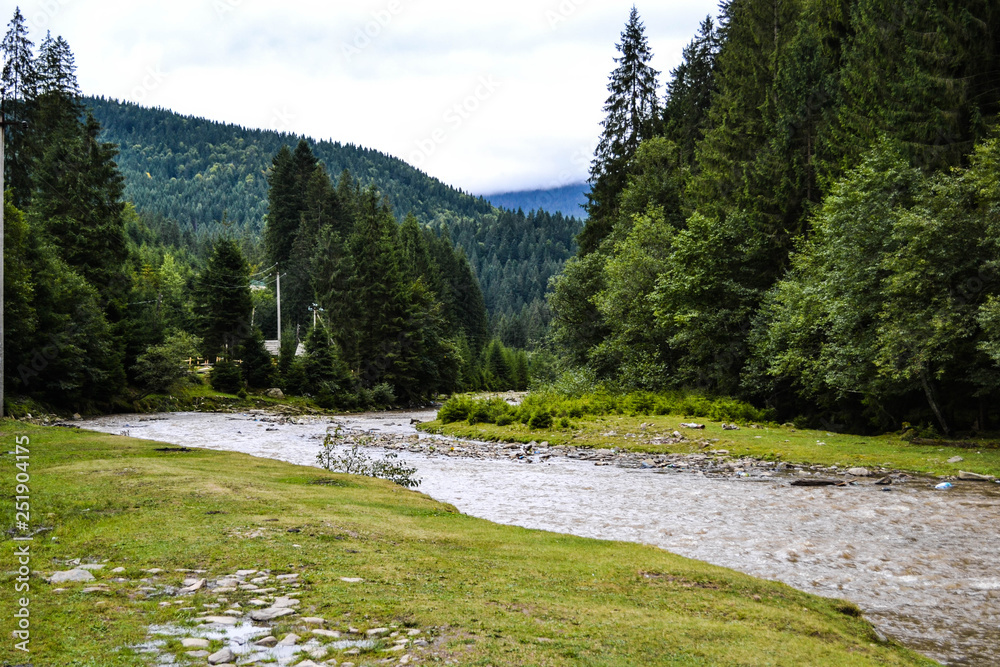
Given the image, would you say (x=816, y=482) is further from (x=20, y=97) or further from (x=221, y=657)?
(x=20, y=97)

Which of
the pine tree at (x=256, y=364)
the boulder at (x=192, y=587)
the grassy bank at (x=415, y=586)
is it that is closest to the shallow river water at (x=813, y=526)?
the grassy bank at (x=415, y=586)

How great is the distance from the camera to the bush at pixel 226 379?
60.8 meters

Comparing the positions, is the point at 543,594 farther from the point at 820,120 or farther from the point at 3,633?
the point at 820,120

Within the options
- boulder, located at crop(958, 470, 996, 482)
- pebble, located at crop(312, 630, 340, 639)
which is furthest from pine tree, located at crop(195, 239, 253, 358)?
pebble, located at crop(312, 630, 340, 639)

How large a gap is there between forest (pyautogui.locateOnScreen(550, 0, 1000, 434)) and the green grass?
2371 mm

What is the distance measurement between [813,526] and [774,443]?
12.6 meters

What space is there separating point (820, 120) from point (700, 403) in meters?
17.8

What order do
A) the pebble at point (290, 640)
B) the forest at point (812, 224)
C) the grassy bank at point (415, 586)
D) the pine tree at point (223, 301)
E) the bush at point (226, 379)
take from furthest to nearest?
the pine tree at point (223, 301) < the bush at point (226, 379) < the forest at point (812, 224) < the grassy bank at point (415, 586) < the pebble at point (290, 640)

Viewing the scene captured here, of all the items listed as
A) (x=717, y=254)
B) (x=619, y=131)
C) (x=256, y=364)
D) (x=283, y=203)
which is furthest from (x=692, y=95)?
(x=283, y=203)

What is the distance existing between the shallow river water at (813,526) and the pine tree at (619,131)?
39.5 m

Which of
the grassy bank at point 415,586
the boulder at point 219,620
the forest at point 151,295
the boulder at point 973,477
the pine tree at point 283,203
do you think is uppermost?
the pine tree at point 283,203

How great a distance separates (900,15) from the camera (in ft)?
103

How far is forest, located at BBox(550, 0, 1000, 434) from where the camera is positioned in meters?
23.2

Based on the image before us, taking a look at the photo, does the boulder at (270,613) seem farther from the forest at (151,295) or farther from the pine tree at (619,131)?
the pine tree at (619,131)
